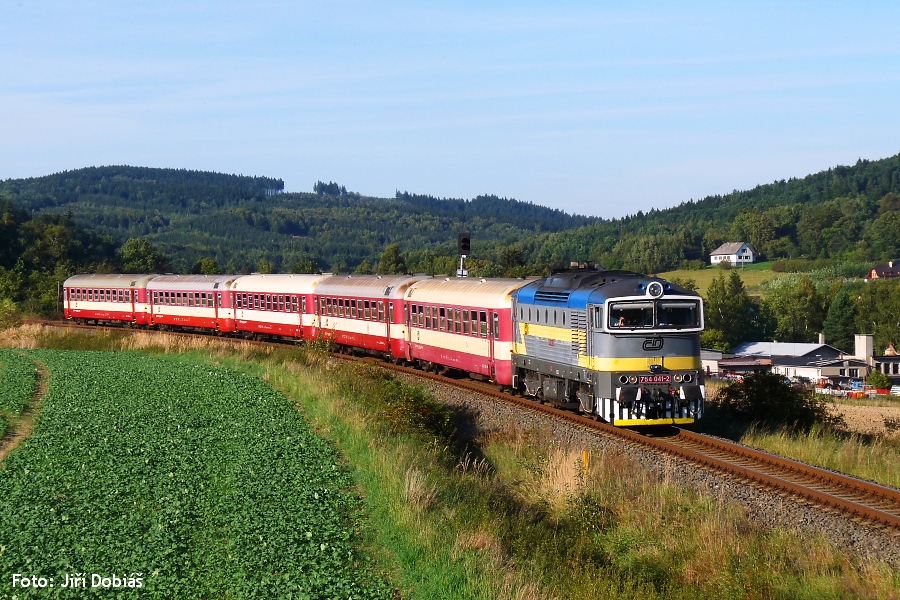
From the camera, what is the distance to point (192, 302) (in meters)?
59.9

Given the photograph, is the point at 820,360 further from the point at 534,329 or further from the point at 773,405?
the point at 534,329

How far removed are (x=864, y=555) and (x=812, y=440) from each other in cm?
781

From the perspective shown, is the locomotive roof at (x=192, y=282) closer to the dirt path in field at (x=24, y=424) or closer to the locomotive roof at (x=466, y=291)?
the locomotive roof at (x=466, y=291)

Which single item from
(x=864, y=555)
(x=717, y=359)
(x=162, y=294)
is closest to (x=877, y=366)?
(x=717, y=359)

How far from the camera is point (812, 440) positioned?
2148 cm

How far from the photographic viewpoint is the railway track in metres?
15.7

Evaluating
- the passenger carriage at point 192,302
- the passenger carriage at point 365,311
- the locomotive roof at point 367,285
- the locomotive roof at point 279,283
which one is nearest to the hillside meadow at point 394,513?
the passenger carriage at point 365,311

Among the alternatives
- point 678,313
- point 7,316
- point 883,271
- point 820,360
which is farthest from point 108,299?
point 883,271

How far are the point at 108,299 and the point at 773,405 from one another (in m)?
53.1

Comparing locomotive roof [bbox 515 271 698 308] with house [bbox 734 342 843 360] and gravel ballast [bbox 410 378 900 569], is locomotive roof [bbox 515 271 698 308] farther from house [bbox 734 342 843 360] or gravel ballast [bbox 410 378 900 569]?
house [bbox 734 342 843 360]

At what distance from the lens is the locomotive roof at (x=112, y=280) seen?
216 ft

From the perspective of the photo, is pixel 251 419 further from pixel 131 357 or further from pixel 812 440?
pixel 131 357

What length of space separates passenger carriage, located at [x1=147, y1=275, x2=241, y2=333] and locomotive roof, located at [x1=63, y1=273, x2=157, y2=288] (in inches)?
54.9

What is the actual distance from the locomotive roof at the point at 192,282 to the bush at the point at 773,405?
120 feet
